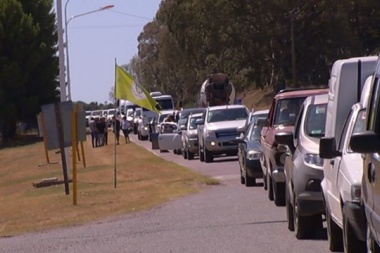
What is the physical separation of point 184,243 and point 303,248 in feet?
6.44

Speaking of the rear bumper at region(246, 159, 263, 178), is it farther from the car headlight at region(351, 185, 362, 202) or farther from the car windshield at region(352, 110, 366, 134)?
the car headlight at region(351, 185, 362, 202)

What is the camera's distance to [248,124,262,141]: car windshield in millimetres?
24469

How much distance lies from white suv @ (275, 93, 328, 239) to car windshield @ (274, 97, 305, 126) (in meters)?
5.41

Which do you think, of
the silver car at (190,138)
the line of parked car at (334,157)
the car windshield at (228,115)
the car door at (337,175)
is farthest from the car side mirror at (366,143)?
the silver car at (190,138)

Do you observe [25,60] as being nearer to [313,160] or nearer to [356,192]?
[313,160]

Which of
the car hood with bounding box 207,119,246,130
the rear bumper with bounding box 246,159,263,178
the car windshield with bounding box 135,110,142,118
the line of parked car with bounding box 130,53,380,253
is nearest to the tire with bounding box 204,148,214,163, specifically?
the car hood with bounding box 207,119,246,130

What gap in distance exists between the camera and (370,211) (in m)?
8.72

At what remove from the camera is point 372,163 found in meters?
8.52

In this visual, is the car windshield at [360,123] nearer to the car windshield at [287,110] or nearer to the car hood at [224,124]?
the car windshield at [287,110]

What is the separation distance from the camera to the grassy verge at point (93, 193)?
809 inches

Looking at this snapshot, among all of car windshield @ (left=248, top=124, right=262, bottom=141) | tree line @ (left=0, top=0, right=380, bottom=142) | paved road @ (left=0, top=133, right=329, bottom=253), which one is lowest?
paved road @ (left=0, top=133, right=329, bottom=253)

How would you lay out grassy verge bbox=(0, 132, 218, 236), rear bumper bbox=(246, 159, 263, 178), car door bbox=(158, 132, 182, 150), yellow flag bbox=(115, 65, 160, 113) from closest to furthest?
grassy verge bbox=(0, 132, 218, 236) → rear bumper bbox=(246, 159, 263, 178) → yellow flag bbox=(115, 65, 160, 113) → car door bbox=(158, 132, 182, 150)

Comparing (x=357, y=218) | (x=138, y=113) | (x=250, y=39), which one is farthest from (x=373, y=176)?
(x=138, y=113)

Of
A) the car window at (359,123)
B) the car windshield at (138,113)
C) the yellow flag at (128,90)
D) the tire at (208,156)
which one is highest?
the yellow flag at (128,90)
